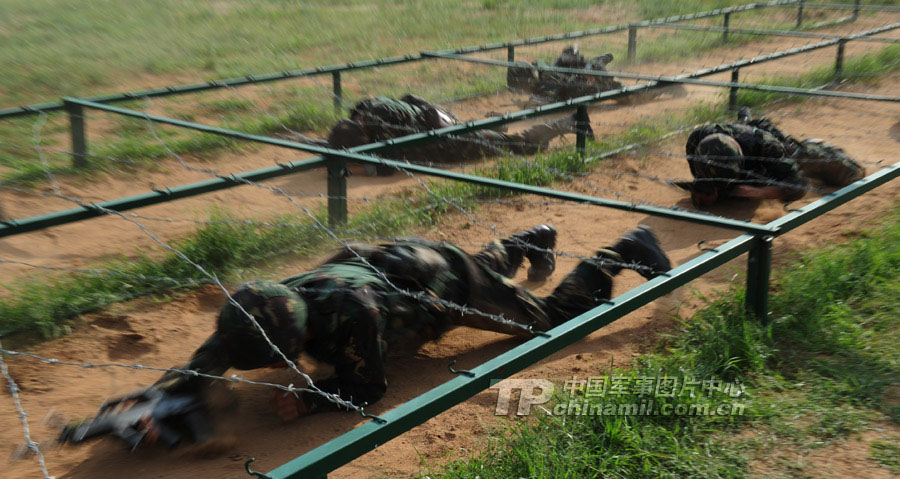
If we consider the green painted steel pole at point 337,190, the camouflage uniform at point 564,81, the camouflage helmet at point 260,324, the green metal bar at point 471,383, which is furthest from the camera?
the camouflage uniform at point 564,81

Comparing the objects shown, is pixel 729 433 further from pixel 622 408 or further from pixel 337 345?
pixel 337 345

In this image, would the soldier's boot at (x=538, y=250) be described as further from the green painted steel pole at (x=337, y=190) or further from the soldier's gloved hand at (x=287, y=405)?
the soldier's gloved hand at (x=287, y=405)

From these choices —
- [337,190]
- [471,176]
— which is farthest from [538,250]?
[337,190]

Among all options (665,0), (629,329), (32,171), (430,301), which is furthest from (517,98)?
(665,0)

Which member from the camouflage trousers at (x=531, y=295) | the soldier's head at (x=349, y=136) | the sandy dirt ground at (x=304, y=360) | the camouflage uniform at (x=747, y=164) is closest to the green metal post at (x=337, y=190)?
the sandy dirt ground at (x=304, y=360)

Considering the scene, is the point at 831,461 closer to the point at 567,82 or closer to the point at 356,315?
the point at 356,315

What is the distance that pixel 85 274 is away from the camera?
4328mm

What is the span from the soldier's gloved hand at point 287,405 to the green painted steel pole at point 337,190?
1.86m

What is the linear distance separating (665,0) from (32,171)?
1295 centimetres

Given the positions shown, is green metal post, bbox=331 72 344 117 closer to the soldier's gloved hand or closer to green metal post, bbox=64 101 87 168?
green metal post, bbox=64 101 87 168

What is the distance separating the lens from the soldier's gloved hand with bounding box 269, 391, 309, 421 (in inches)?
120

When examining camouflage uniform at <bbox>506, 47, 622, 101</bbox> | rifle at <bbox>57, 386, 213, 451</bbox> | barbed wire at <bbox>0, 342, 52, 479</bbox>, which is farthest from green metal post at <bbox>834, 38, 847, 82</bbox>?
barbed wire at <bbox>0, 342, 52, 479</bbox>

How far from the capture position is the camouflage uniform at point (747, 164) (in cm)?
525

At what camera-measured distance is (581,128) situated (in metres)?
6.39
